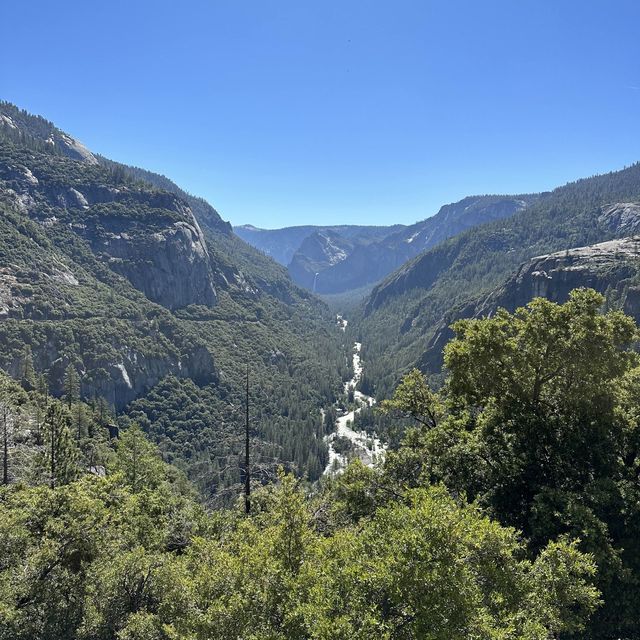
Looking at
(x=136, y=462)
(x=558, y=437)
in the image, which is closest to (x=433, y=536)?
(x=558, y=437)

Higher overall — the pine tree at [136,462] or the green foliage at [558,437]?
the green foliage at [558,437]

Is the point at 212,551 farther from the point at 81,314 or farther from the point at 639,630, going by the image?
the point at 81,314

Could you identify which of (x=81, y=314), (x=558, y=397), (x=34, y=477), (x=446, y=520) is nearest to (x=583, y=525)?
(x=558, y=397)

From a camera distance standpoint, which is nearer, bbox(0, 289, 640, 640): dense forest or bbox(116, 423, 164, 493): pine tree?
bbox(0, 289, 640, 640): dense forest

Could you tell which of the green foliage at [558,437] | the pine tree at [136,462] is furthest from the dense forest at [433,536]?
the pine tree at [136,462]

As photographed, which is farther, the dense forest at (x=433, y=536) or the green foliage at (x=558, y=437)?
the green foliage at (x=558, y=437)

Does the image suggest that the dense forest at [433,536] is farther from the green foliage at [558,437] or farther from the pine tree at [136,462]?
the pine tree at [136,462]

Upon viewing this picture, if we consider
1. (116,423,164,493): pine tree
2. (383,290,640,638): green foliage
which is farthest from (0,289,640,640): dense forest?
(116,423,164,493): pine tree

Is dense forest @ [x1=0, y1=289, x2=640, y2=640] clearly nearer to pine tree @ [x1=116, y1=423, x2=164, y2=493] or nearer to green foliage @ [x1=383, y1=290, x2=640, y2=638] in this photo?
green foliage @ [x1=383, y1=290, x2=640, y2=638]

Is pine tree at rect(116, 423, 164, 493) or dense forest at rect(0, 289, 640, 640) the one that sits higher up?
dense forest at rect(0, 289, 640, 640)
